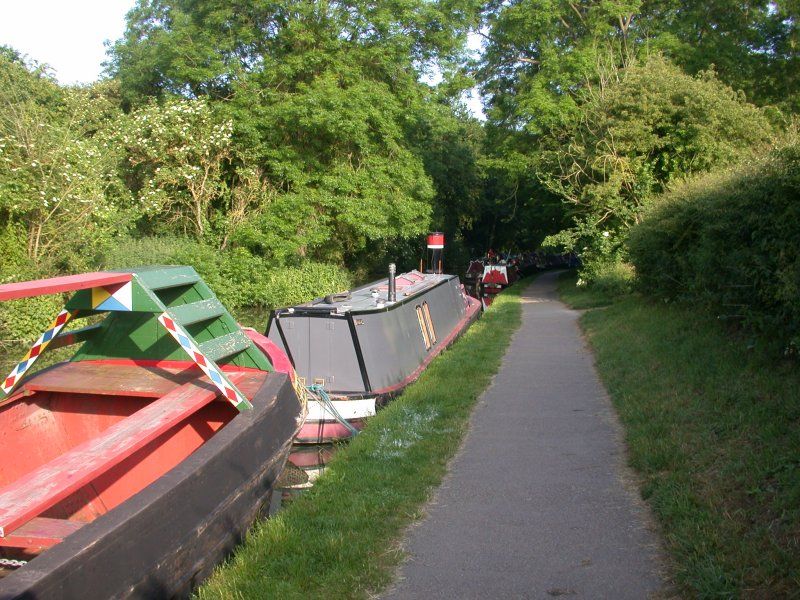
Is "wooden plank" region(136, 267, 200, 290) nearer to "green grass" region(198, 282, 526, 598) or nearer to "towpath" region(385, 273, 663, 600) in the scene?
"green grass" region(198, 282, 526, 598)

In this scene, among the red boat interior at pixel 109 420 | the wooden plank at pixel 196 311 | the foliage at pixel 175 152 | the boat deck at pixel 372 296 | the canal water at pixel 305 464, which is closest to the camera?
the red boat interior at pixel 109 420

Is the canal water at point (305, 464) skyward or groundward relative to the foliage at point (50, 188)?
groundward

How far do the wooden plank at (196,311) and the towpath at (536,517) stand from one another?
2564 millimetres

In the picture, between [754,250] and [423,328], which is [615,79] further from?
[754,250]

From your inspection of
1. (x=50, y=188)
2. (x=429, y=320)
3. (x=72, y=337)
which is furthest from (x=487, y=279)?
(x=72, y=337)

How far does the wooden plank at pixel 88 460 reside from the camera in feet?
13.9

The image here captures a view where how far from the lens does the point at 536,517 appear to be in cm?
556

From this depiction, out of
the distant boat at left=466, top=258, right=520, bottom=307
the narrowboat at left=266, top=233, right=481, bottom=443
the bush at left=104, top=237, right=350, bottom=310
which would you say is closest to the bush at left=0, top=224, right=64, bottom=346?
the bush at left=104, top=237, right=350, bottom=310

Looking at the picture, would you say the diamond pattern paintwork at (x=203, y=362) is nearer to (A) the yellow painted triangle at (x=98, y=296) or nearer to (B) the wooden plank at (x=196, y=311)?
(B) the wooden plank at (x=196, y=311)

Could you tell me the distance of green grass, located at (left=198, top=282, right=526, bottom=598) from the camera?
457 centimetres

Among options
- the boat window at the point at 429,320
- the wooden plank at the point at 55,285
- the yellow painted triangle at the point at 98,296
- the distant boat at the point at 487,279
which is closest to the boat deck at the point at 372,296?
the boat window at the point at 429,320

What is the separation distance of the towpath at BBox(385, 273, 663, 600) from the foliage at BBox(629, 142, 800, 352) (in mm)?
1900

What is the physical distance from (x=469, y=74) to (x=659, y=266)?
19.7 meters

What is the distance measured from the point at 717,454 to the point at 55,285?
5.10 m
